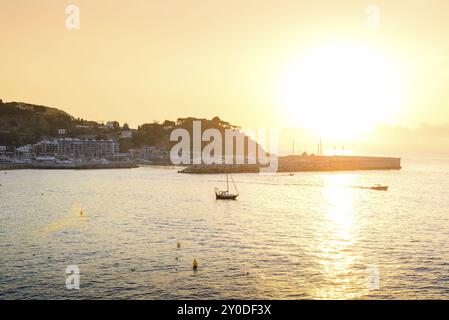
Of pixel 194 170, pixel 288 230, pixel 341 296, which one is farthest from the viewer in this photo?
pixel 194 170

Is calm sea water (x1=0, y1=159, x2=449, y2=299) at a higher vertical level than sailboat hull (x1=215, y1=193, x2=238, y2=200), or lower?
lower

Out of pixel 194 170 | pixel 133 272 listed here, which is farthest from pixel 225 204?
pixel 194 170

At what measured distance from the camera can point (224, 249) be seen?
4153 cm

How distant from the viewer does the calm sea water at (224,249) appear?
98.1 ft

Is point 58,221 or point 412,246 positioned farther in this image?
point 58,221

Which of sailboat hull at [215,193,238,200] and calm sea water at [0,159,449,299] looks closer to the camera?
calm sea water at [0,159,449,299]

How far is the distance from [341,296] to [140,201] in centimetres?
5821

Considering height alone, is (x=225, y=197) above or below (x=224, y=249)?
above

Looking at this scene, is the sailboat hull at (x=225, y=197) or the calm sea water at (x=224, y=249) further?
the sailboat hull at (x=225, y=197)

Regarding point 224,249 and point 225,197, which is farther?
point 225,197

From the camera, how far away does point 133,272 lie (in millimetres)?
33188

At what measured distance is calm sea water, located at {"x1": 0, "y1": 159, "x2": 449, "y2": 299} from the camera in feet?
98.1

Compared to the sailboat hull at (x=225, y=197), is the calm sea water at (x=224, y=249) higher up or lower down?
lower down
